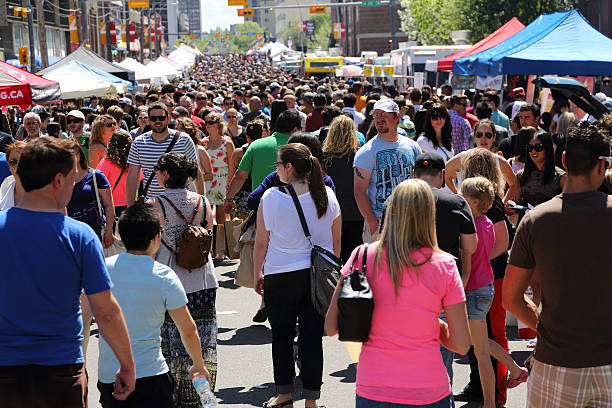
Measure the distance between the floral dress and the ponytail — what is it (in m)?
5.72

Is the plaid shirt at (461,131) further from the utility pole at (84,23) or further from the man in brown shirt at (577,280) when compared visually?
the utility pole at (84,23)

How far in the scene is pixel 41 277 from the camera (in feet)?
11.8

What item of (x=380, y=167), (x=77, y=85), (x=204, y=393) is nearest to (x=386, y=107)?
(x=380, y=167)

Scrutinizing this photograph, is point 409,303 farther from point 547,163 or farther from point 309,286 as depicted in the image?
point 547,163

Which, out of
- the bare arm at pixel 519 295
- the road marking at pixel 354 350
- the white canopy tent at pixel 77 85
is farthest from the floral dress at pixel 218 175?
the white canopy tent at pixel 77 85

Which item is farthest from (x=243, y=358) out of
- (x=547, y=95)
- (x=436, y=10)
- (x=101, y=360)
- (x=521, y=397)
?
(x=436, y=10)

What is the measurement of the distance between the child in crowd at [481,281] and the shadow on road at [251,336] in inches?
105

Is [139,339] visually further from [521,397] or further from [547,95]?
[547,95]

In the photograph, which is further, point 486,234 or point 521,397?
point 521,397

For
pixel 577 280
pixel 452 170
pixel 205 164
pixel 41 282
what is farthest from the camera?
pixel 205 164

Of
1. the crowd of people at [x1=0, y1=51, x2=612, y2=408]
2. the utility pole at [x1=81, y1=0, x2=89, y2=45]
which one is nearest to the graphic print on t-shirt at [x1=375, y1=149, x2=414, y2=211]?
the crowd of people at [x1=0, y1=51, x2=612, y2=408]

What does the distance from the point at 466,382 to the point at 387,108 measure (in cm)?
231

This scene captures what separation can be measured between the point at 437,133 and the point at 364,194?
6.77 feet

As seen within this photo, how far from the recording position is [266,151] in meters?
8.35
